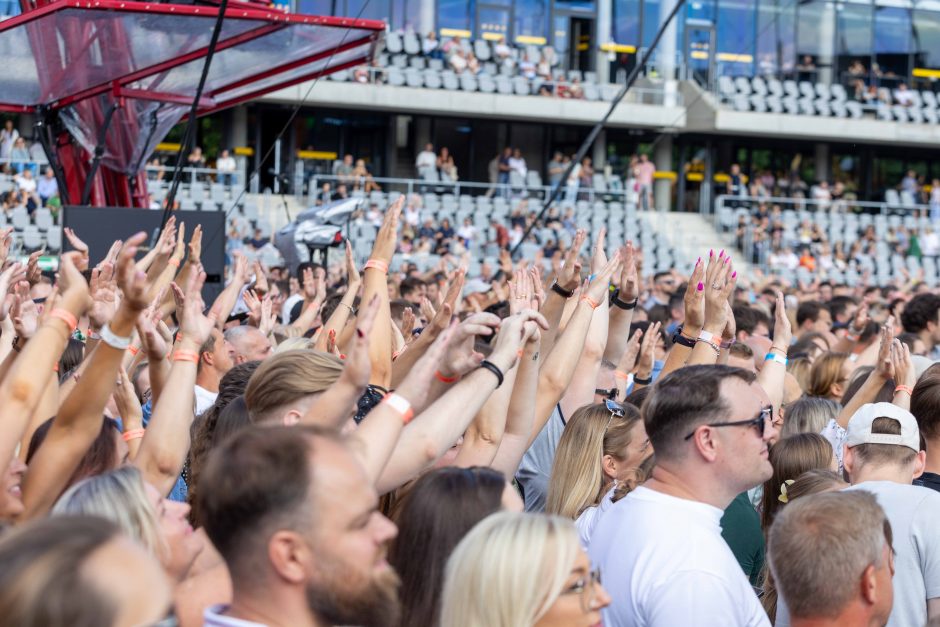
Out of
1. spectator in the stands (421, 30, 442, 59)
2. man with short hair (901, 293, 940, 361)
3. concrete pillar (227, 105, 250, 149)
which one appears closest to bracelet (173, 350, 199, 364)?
man with short hair (901, 293, 940, 361)

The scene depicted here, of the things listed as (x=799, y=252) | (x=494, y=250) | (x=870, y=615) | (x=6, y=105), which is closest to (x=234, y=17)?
(x=6, y=105)

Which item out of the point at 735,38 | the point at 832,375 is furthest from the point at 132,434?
the point at 735,38

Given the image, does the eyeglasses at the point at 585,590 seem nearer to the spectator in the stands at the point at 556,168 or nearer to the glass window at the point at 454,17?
the spectator in the stands at the point at 556,168

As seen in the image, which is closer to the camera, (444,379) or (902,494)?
(444,379)

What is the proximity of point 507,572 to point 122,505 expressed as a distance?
33.2 inches

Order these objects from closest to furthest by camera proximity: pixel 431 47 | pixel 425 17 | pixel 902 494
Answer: pixel 902 494 < pixel 431 47 < pixel 425 17

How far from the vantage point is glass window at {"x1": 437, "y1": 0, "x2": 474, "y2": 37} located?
32625mm

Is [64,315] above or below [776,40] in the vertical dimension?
above

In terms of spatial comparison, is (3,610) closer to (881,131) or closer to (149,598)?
(149,598)

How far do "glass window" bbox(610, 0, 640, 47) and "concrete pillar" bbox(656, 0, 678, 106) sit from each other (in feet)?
2.28

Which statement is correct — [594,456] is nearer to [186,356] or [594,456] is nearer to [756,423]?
[756,423]

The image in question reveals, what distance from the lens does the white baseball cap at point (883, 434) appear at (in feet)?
13.8

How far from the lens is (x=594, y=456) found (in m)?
4.52

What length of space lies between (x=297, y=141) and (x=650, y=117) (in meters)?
8.92
